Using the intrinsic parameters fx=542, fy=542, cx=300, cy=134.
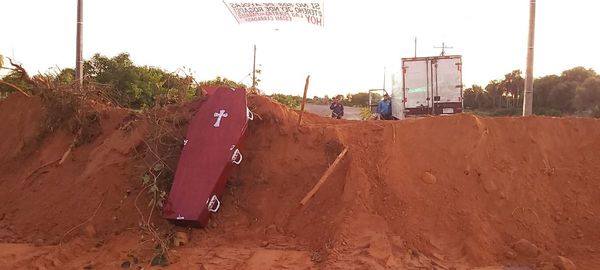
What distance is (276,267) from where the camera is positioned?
5.06 meters

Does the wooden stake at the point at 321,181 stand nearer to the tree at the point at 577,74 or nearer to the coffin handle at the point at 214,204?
the coffin handle at the point at 214,204

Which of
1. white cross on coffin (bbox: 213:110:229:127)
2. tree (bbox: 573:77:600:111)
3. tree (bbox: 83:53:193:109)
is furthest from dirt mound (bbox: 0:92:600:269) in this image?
tree (bbox: 573:77:600:111)

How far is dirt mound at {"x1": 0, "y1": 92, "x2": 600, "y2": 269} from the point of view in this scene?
534 cm

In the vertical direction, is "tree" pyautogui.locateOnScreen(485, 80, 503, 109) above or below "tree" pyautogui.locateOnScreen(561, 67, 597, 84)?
below

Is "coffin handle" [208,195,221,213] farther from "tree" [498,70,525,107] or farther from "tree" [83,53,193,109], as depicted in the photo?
"tree" [498,70,525,107]

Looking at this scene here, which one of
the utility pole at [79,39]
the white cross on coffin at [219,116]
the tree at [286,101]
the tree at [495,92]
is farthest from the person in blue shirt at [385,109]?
the tree at [495,92]

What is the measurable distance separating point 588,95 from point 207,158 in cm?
3598

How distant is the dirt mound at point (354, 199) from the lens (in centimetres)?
534

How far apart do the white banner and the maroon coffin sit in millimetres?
3335

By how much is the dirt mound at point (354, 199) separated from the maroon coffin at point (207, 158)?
11.9 inches

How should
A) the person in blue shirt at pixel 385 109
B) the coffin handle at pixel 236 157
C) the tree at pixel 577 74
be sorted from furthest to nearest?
the tree at pixel 577 74 < the person in blue shirt at pixel 385 109 < the coffin handle at pixel 236 157

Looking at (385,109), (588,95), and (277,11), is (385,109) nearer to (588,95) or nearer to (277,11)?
(277,11)

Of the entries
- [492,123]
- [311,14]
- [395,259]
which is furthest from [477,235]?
[311,14]

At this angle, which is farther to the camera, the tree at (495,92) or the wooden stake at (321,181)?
the tree at (495,92)
